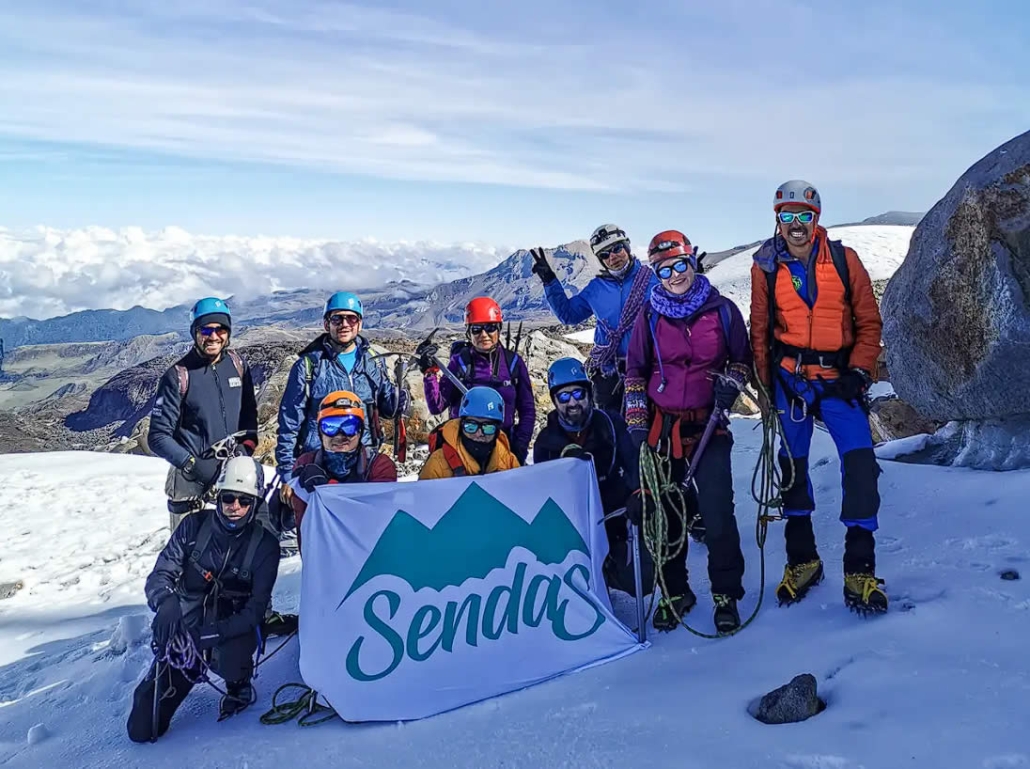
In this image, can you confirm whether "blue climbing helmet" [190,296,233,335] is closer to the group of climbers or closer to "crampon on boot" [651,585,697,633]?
the group of climbers

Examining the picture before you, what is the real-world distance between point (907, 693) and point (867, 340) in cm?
240

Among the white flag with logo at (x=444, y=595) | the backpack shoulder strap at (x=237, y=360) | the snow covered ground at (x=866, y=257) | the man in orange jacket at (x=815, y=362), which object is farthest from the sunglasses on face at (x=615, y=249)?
the snow covered ground at (x=866, y=257)

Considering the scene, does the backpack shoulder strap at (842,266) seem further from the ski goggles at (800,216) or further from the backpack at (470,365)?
the backpack at (470,365)

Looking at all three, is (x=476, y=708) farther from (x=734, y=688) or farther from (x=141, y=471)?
(x=141, y=471)

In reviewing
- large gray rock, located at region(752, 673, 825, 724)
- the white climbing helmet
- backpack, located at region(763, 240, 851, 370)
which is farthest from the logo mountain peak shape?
backpack, located at region(763, 240, 851, 370)

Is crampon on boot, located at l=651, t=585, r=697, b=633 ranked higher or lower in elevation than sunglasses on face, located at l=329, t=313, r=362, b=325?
lower

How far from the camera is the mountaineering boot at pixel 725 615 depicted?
5289 mm

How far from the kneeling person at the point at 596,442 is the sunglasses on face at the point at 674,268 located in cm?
115

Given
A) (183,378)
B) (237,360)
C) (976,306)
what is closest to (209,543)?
(183,378)

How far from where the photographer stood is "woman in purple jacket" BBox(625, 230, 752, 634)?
5.40 meters

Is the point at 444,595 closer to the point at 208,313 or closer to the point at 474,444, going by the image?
the point at 474,444

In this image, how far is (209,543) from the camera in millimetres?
5629

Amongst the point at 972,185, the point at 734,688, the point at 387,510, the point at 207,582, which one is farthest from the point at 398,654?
the point at 972,185

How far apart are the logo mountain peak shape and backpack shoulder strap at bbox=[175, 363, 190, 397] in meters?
2.50
